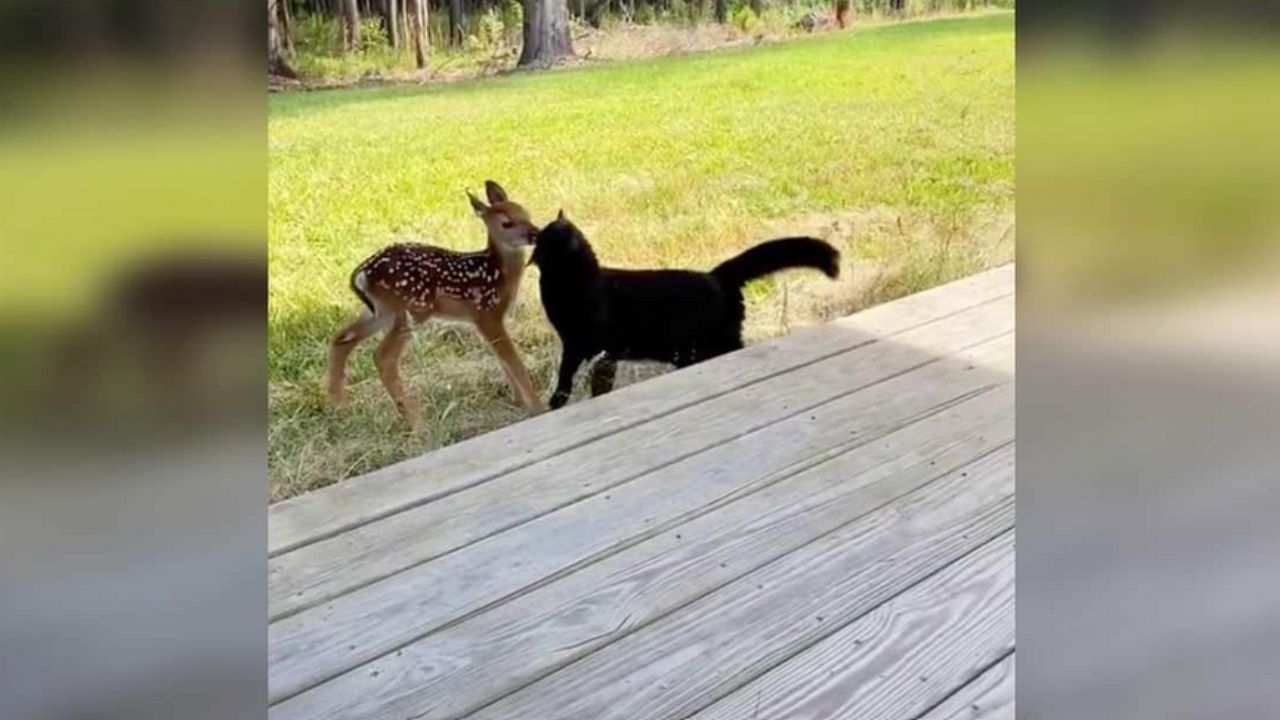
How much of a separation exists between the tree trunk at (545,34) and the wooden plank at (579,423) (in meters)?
0.67

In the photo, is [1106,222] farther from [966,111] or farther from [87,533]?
[966,111]

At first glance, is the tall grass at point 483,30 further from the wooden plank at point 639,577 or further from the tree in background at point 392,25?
the wooden plank at point 639,577

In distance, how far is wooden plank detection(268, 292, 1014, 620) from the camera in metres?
1.81

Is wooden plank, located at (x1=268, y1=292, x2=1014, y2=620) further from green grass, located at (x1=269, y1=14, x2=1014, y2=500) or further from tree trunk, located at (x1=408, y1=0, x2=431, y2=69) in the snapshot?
tree trunk, located at (x1=408, y1=0, x2=431, y2=69)

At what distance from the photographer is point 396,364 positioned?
2549mm

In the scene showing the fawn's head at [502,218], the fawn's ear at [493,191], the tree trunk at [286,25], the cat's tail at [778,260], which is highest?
the tree trunk at [286,25]

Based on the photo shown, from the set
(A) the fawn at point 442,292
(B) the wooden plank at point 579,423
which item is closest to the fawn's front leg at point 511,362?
(A) the fawn at point 442,292

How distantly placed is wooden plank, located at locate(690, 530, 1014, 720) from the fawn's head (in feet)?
3.90

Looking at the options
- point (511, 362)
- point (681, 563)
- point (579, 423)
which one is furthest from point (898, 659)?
point (511, 362)

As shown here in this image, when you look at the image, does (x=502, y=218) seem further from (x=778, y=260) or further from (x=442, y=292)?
(x=778, y=260)

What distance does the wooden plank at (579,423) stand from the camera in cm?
203

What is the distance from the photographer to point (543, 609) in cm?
170

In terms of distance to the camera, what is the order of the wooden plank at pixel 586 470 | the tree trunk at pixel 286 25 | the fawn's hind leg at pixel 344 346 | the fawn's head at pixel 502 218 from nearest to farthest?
1. the wooden plank at pixel 586 470
2. the tree trunk at pixel 286 25
3. the fawn's hind leg at pixel 344 346
4. the fawn's head at pixel 502 218

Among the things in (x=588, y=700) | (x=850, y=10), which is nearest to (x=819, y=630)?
(x=588, y=700)
